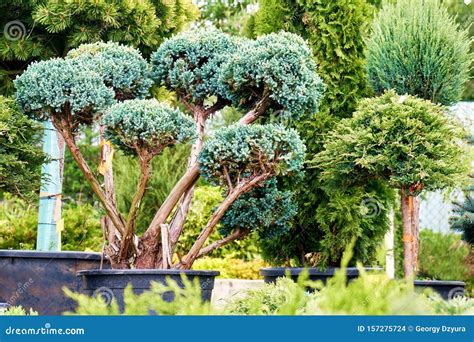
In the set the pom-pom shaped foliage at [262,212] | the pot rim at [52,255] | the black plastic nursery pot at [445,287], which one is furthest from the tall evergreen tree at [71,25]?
the black plastic nursery pot at [445,287]

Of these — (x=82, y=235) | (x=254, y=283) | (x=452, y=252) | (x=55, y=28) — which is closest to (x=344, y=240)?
(x=254, y=283)

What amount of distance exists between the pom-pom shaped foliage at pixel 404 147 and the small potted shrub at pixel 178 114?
305 mm

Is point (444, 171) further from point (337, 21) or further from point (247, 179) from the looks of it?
point (337, 21)

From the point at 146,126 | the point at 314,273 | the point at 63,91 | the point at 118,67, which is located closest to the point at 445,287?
the point at 314,273

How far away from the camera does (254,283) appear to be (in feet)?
20.1

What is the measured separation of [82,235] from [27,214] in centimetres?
70

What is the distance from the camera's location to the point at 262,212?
14.3 ft

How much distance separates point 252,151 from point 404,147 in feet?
2.66

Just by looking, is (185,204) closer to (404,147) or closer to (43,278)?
(43,278)

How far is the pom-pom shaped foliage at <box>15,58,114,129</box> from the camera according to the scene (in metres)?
3.93

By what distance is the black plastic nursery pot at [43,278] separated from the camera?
4.55 meters
